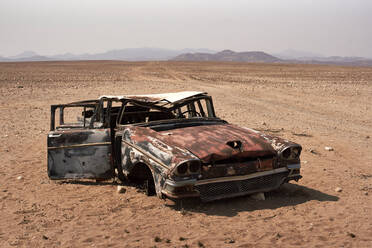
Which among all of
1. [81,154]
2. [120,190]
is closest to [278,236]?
[120,190]

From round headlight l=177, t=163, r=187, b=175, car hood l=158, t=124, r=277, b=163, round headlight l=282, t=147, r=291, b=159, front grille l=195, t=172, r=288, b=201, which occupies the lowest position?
front grille l=195, t=172, r=288, b=201

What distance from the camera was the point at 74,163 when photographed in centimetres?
599

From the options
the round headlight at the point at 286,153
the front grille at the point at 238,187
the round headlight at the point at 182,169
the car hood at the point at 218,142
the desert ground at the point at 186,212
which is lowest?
the desert ground at the point at 186,212

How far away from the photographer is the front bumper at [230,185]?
470cm

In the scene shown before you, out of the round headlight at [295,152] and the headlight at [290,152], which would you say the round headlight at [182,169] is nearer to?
the headlight at [290,152]

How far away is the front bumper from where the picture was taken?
4703 millimetres

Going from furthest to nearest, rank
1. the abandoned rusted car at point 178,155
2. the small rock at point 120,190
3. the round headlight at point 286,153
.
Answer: the small rock at point 120,190, the round headlight at point 286,153, the abandoned rusted car at point 178,155

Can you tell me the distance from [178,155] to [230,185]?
31.8 inches

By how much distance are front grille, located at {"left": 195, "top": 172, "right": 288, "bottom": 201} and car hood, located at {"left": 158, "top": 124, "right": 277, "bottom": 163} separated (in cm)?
34

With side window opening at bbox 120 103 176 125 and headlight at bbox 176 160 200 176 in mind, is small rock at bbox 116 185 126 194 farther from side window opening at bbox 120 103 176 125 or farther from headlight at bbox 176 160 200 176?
headlight at bbox 176 160 200 176

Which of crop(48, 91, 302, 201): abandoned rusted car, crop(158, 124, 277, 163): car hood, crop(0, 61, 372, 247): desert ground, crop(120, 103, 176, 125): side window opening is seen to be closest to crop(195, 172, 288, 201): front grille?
crop(48, 91, 302, 201): abandoned rusted car

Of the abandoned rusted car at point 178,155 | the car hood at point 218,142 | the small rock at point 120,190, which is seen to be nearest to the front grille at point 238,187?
the abandoned rusted car at point 178,155

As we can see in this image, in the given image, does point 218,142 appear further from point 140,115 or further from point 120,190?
point 140,115

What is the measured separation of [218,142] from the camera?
510 centimetres
